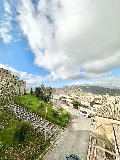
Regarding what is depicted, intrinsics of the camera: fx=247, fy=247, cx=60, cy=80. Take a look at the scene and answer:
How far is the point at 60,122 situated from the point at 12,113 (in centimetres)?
1120

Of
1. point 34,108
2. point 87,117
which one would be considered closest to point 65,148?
point 34,108

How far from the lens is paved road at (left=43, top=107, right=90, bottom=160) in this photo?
128 ft

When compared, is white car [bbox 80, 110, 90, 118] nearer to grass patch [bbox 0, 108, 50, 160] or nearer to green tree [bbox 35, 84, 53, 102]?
green tree [bbox 35, 84, 53, 102]

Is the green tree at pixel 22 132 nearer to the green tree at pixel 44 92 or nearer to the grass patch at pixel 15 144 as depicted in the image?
the grass patch at pixel 15 144

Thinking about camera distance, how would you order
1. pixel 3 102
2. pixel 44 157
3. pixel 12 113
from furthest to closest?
pixel 12 113 → pixel 3 102 → pixel 44 157

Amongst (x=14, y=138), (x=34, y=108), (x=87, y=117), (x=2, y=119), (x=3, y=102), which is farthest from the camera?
(x=87, y=117)

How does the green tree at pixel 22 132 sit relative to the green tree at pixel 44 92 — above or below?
below

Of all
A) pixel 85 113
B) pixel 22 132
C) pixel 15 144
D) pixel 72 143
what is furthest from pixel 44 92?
pixel 15 144

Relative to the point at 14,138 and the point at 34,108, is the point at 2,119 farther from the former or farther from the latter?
the point at 34,108

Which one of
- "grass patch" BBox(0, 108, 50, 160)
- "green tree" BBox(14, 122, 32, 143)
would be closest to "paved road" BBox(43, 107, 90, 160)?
"grass patch" BBox(0, 108, 50, 160)

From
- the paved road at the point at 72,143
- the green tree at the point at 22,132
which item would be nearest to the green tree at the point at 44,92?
the paved road at the point at 72,143

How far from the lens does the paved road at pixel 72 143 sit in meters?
38.9

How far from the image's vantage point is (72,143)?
4425 centimetres

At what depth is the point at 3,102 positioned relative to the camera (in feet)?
143
